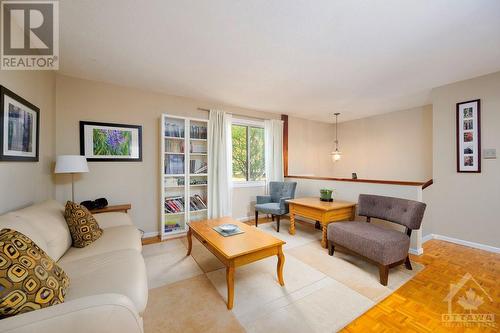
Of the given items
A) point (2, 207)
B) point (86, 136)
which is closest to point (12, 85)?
point (2, 207)

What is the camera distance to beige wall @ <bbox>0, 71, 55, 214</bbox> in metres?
1.65

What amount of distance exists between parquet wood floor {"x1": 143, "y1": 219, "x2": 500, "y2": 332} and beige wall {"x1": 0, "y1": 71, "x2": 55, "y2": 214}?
2908 mm

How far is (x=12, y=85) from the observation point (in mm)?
1702

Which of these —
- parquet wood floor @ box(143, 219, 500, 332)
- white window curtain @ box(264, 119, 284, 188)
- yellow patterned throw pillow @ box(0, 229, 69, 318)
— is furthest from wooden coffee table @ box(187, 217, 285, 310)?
white window curtain @ box(264, 119, 284, 188)

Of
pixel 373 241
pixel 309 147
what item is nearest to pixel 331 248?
pixel 373 241

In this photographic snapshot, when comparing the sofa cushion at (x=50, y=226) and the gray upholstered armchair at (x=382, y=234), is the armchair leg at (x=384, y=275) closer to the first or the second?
the gray upholstered armchair at (x=382, y=234)

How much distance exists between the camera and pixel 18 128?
71.2 inches

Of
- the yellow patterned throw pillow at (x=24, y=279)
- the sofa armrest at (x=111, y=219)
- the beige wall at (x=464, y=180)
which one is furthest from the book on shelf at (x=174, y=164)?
the beige wall at (x=464, y=180)

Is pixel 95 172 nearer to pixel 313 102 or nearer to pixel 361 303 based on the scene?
pixel 361 303

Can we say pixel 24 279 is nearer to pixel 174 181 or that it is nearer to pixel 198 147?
pixel 174 181

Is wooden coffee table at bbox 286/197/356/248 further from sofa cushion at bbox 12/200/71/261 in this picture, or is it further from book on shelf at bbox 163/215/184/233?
sofa cushion at bbox 12/200/71/261

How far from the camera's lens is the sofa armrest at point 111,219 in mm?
2326

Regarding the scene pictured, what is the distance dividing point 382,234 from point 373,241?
0.21 m

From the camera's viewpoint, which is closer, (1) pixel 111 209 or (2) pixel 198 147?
(1) pixel 111 209
